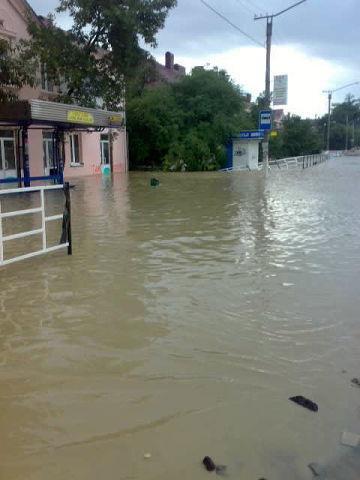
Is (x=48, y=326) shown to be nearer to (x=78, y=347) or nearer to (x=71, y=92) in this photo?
(x=78, y=347)

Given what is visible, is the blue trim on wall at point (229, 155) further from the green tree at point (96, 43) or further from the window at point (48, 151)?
the green tree at point (96, 43)

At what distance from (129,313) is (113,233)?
5.30 metres

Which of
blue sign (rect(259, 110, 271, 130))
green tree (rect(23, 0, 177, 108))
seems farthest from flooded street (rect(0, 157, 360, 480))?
blue sign (rect(259, 110, 271, 130))

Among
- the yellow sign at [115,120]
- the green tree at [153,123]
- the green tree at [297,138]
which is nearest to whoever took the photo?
the yellow sign at [115,120]

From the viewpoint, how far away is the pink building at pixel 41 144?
26.0m

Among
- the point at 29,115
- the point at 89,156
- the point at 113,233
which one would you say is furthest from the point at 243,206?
the point at 89,156

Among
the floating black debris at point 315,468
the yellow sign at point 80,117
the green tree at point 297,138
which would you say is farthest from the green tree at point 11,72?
the green tree at point 297,138

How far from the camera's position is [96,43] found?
975 inches

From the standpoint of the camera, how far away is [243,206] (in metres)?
15.6

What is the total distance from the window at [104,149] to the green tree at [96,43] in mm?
11382

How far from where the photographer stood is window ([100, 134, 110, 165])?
3709 centimetres

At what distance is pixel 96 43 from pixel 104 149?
13112 mm

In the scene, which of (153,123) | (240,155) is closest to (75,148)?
(153,123)

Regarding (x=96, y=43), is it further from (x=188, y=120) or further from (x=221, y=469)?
(x=221, y=469)
